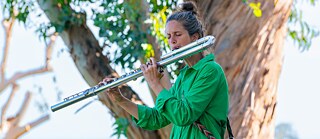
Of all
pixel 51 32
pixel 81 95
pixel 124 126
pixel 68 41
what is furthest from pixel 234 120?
pixel 81 95

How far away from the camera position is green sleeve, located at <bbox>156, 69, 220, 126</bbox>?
214 centimetres

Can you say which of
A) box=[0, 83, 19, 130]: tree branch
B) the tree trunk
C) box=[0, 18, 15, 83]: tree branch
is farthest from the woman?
box=[0, 83, 19, 130]: tree branch

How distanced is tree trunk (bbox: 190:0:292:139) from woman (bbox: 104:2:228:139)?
2.12m

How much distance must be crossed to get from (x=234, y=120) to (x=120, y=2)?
37.5 inches

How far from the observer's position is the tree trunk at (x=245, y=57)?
4.41 metres

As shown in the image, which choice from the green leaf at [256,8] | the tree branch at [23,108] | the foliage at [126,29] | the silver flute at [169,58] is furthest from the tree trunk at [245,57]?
the tree branch at [23,108]

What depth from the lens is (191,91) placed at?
2176 millimetres

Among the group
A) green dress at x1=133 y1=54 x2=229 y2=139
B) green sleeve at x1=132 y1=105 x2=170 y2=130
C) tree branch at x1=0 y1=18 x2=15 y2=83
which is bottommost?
green dress at x1=133 y1=54 x2=229 y2=139

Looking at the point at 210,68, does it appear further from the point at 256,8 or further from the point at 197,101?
the point at 256,8

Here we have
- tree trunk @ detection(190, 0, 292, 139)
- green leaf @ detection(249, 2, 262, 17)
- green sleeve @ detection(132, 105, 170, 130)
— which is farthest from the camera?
tree trunk @ detection(190, 0, 292, 139)

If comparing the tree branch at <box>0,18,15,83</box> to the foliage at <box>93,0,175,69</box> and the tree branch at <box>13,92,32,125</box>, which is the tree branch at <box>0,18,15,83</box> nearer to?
the tree branch at <box>13,92,32,125</box>

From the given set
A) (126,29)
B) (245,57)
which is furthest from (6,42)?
(245,57)

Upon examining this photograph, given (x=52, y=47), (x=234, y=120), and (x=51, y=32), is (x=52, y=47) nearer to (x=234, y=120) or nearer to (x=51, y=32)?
(x=51, y=32)

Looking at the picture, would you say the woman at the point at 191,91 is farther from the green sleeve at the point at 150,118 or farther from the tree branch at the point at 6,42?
the tree branch at the point at 6,42
